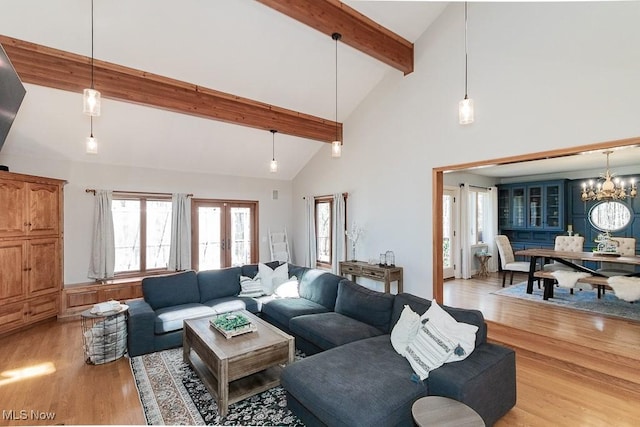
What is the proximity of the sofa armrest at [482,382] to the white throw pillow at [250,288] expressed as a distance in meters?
2.91

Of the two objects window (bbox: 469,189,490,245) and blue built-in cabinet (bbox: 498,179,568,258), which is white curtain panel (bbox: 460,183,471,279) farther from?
blue built-in cabinet (bbox: 498,179,568,258)

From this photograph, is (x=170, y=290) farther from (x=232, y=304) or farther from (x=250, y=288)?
(x=250, y=288)

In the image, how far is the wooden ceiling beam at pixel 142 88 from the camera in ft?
10.9

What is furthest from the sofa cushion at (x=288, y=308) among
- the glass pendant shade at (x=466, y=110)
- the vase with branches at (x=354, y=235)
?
the glass pendant shade at (x=466, y=110)

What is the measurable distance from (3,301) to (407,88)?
6.27 metres

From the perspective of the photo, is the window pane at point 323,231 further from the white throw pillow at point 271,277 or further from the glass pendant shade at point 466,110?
the glass pendant shade at point 466,110

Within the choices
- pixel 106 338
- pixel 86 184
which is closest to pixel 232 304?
pixel 106 338

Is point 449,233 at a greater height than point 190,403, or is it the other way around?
point 449,233

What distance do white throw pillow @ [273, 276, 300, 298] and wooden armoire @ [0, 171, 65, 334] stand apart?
3338mm

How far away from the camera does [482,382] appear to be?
2135mm

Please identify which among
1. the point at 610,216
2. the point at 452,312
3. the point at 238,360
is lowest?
the point at 238,360

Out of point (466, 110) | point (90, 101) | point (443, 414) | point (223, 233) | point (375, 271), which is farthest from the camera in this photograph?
point (223, 233)

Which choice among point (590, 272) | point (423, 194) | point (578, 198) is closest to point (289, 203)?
point (423, 194)

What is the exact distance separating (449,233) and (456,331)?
4.98 meters
